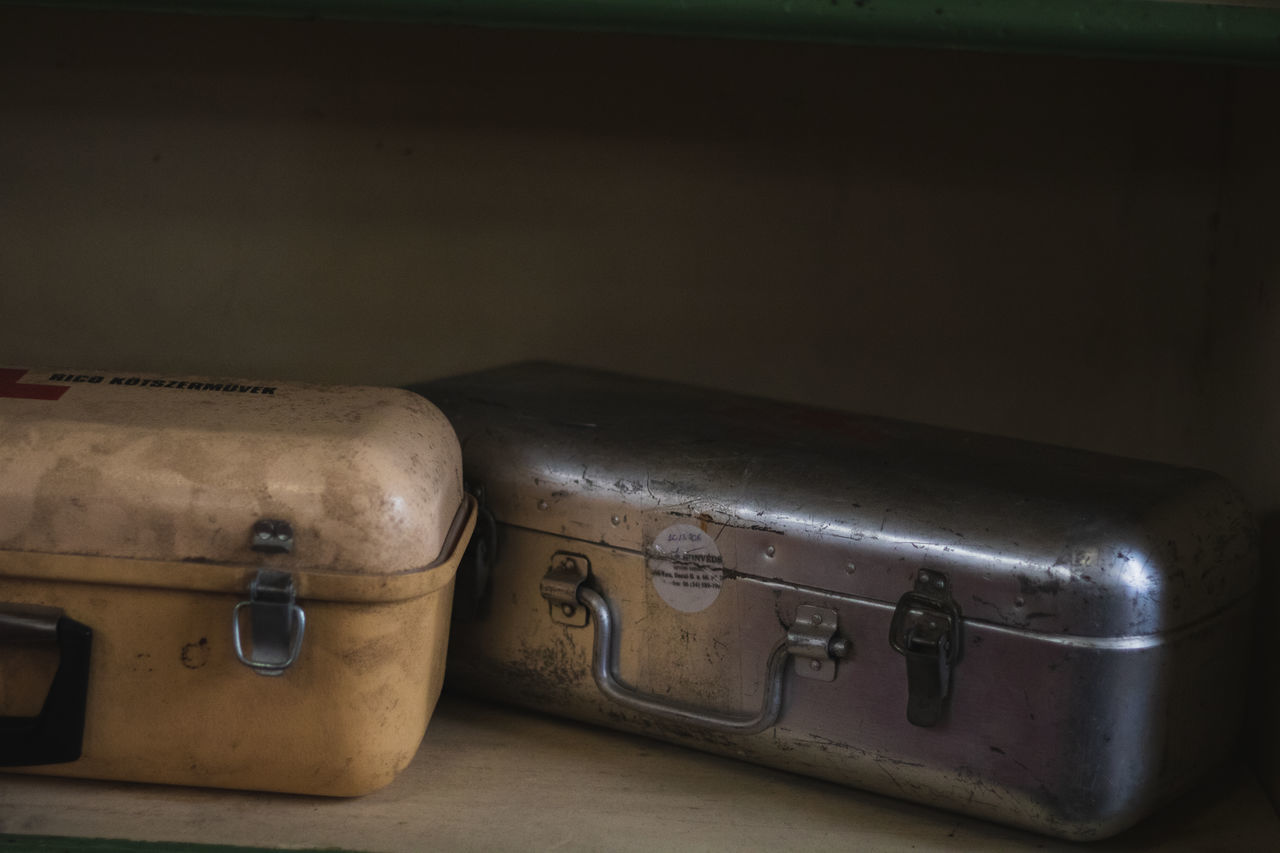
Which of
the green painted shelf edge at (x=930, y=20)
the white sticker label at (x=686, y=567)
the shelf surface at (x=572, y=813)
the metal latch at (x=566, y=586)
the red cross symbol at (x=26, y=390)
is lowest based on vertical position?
the shelf surface at (x=572, y=813)

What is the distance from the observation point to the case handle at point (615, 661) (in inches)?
39.7

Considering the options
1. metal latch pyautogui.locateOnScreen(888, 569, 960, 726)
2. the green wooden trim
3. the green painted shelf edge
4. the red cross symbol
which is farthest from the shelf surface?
the green painted shelf edge

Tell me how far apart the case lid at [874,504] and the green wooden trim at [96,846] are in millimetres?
348

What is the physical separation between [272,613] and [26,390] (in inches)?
11.4

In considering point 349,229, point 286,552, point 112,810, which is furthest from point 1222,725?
point 349,229

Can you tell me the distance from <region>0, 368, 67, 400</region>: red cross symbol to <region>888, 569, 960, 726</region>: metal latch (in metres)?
0.66

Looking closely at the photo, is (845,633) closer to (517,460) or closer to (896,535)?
(896,535)

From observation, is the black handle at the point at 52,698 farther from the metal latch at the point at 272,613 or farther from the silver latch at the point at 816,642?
the silver latch at the point at 816,642

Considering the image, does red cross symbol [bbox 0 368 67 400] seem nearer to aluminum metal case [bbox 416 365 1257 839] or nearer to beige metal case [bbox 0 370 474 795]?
beige metal case [bbox 0 370 474 795]

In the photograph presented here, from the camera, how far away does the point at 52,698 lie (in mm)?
930

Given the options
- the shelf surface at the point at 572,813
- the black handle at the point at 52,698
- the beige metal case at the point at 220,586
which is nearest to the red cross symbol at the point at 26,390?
the beige metal case at the point at 220,586

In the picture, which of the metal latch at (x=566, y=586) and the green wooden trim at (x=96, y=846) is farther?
the metal latch at (x=566, y=586)

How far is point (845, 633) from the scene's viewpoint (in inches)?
38.7

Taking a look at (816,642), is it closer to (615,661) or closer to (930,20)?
(615,661)
